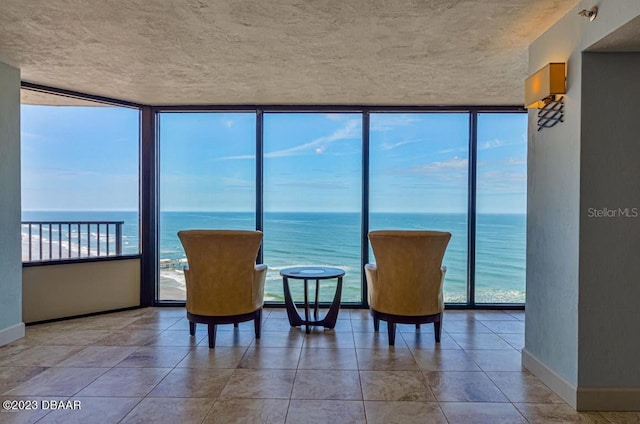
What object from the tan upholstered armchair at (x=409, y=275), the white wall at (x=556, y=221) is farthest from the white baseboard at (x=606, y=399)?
the tan upholstered armchair at (x=409, y=275)

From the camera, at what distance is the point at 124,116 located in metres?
4.85

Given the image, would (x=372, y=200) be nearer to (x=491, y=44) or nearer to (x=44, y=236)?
(x=491, y=44)

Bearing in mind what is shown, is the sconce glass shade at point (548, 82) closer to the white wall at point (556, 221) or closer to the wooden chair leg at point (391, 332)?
the white wall at point (556, 221)

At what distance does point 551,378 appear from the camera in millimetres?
2559

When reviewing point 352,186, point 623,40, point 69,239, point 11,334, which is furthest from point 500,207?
point 11,334

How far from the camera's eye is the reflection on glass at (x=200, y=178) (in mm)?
4973

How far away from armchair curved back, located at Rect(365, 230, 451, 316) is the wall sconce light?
1.20 metres

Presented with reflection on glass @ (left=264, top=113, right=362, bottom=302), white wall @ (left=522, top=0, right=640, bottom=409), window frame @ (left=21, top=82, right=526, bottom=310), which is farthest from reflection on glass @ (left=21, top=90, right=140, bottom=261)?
white wall @ (left=522, top=0, right=640, bottom=409)

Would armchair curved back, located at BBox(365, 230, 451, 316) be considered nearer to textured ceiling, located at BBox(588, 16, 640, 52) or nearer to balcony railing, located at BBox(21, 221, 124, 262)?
textured ceiling, located at BBox(588, 16, 640, 52)

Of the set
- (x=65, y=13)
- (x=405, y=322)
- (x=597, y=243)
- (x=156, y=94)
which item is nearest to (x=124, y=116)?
(x=156, y=94)

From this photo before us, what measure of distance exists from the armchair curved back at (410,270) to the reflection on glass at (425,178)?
1502 millimetres

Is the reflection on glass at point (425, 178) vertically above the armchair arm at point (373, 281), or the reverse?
the reflection on glass at point (425, 178)

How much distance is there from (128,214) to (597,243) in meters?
4.92

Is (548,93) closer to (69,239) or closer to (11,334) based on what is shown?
(11,334)
